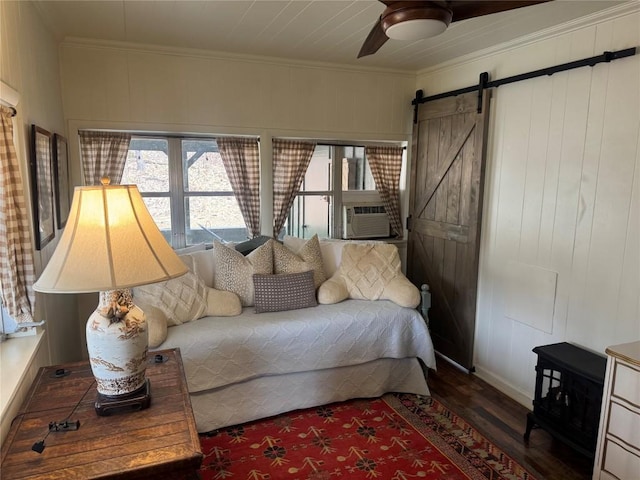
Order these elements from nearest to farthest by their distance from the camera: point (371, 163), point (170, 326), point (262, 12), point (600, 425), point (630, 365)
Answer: point (630, 365)
point (600, 425)
point (262, 12)
point (170, 326)
point (371, 163)

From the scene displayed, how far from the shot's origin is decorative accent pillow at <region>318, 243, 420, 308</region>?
10.9ft

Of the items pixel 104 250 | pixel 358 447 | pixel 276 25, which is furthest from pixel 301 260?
pixel 104 250

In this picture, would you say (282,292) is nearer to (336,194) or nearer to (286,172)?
(286,172)

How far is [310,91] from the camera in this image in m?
3.95

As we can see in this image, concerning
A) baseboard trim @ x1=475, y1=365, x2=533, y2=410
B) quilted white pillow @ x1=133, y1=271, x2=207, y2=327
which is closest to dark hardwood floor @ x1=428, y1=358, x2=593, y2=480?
baseboard trim @ x1=475, y1=365, x2=533, y2=410

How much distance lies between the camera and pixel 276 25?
2.90 metres

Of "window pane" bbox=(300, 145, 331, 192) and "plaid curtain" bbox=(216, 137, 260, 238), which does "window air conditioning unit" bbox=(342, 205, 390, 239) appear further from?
"plaid curtain" bbox=(216, 137, 260, 238)

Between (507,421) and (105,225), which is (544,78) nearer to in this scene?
(507,421)

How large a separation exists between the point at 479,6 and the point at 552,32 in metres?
1.43

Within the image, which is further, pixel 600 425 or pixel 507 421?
pixel 507 421

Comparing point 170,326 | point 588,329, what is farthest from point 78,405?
point 588,329

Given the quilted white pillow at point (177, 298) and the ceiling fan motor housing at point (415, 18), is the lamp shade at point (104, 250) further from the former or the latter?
the quilted white pillow at point (177, 298)

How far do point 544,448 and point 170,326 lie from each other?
245cm

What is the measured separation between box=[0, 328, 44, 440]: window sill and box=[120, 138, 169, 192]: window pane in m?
1.76
